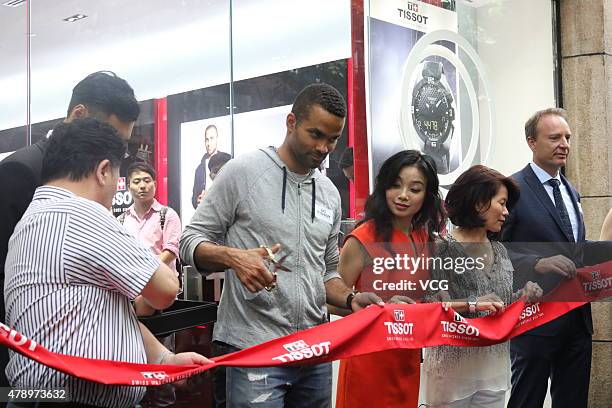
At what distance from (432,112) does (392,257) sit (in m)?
2.34

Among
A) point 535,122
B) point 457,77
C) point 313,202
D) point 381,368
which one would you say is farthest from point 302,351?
point 457,77

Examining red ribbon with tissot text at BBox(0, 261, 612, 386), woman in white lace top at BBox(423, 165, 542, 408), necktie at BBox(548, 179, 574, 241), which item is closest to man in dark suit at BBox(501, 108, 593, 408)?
necktie at BBox(548, 179, 574, 241)

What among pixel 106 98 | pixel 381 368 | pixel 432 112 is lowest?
pixel 381 368

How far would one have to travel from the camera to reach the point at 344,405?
3.26 metres

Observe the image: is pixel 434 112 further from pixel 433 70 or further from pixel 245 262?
pixel 245 262

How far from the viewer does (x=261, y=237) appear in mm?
2986

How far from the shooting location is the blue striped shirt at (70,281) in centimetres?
224

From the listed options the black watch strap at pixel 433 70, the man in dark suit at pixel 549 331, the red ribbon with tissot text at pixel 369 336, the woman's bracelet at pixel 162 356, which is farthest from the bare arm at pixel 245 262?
the black watch strap at pixel 433 70

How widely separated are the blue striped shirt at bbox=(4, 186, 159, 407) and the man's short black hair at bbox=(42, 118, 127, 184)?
2.8 inches

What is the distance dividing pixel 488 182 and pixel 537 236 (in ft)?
2.69

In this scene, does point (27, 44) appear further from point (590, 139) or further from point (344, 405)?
point (590, 139)

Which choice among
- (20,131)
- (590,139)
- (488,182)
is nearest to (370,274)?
(488,182)

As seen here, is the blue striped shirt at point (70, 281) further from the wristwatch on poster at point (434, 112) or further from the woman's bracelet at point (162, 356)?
the wristwatch on poster at point (434, 112)

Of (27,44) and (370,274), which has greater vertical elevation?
(27,44)
